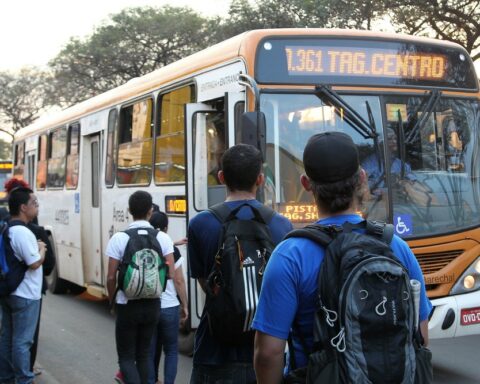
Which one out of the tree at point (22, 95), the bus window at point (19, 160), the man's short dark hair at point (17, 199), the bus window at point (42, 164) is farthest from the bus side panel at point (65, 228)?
the tree at point (22, 95)

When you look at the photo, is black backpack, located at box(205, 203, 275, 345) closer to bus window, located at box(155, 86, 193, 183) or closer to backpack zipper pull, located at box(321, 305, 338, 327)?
backpack zipper pull, located at box(321, 305, 338, 327)

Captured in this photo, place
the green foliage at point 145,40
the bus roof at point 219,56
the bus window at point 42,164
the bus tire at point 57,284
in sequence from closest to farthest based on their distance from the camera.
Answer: the bus roof at point 219,56
the bus tire at point 57,284
the bus window at point 42,164
the green foliage at point 145,40

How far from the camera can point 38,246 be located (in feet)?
18.5

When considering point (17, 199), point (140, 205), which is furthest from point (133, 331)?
point (17, 199)

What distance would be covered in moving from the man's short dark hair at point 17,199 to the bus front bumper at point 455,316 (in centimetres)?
350

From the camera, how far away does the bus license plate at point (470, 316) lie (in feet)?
20.2

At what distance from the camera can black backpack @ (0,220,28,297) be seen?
5438mm

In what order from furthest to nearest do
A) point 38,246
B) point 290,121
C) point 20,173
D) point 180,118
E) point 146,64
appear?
point 146,64, point 20,173, point 180,118, point 290,121, point 38,246

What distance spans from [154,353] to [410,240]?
2.42 m

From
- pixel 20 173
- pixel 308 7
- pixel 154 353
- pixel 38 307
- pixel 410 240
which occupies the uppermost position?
pixel 308 7

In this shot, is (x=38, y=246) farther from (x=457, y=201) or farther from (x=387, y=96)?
(x=457, y=201)

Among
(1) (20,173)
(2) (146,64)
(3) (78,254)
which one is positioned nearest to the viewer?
(3) (78,254)

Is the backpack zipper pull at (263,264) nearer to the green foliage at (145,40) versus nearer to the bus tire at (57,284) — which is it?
the bus tire at (57,284)

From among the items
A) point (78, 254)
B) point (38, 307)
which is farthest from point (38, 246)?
point (78, 254)
